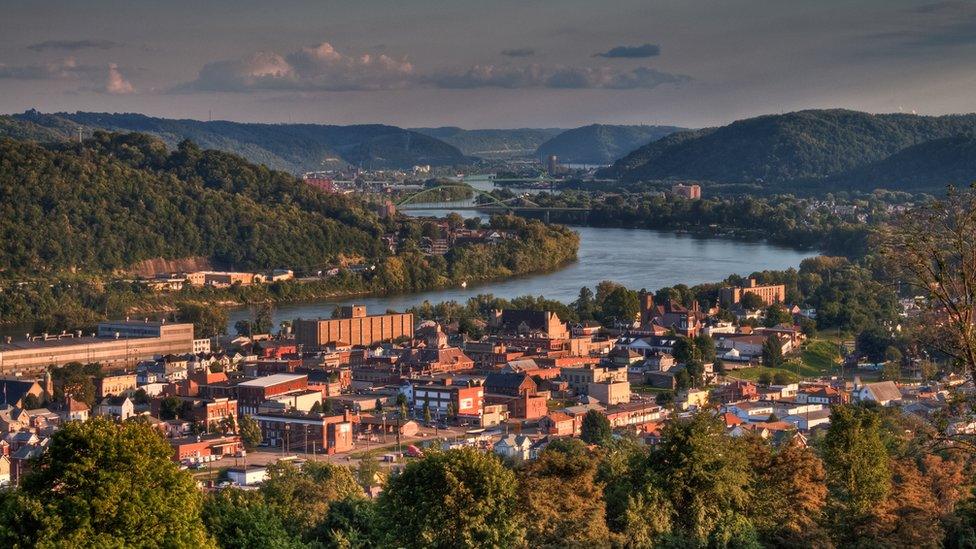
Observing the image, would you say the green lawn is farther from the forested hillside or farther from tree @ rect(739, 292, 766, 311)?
the forested hillside

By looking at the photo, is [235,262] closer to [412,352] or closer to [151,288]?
[151,288]

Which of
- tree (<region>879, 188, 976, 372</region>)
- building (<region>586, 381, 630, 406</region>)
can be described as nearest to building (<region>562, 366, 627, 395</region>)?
building (<region>586, 381, 630, 406</region>)

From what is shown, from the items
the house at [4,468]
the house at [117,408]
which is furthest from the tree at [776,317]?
the house at [4,468]

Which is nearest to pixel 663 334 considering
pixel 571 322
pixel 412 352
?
pixel 571 322

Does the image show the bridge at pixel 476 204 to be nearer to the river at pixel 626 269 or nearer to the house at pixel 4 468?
the river at pixel 626 269

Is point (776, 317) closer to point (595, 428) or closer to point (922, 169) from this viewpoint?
point (595, 428)

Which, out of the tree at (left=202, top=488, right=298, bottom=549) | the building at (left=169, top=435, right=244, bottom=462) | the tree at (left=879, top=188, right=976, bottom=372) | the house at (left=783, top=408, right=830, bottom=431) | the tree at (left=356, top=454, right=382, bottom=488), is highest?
the tree at (left=879, top=188, right=976, bottom=372)

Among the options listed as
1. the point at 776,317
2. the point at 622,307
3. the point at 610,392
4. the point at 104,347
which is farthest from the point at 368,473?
the point at 776,317
